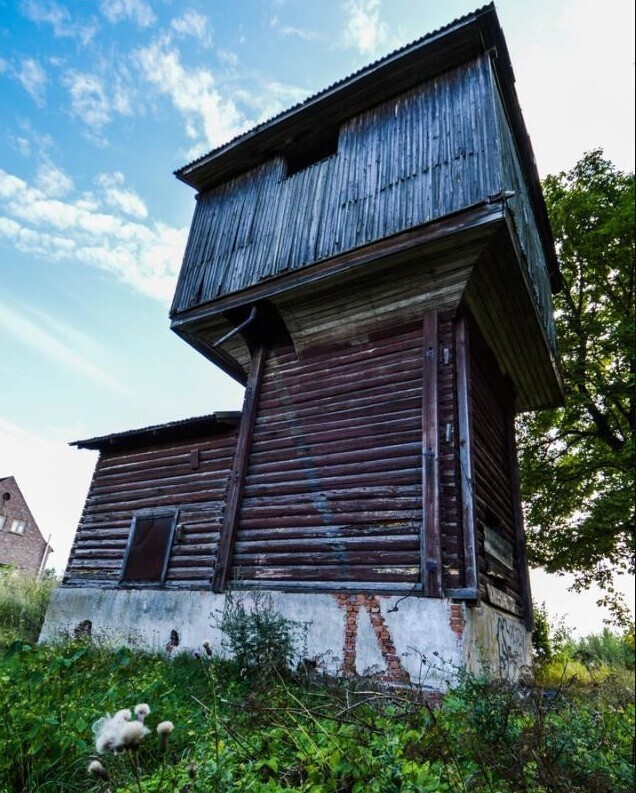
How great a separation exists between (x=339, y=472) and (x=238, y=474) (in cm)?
193

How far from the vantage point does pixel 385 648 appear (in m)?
6.14

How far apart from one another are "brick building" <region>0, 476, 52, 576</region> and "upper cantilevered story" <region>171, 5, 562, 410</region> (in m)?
32.9

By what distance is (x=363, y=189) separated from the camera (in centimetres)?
877

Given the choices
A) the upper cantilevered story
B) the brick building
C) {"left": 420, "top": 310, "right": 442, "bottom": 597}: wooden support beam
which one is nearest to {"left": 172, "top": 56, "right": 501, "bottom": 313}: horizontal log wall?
the upper cantilevered story

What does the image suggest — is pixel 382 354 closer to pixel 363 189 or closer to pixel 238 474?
pixel 363 189

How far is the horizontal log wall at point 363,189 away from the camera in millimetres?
7805

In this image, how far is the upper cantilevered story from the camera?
764 cm

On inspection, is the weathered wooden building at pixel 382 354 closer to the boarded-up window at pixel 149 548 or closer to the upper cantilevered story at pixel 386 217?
the upper cantilevered story at pixel 386 217

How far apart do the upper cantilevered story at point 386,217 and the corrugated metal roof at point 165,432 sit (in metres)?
1.53

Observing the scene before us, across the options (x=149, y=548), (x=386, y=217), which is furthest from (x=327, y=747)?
(x=149, y=548)

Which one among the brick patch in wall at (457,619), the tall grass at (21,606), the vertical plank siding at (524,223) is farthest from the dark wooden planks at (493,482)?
the tall grass at (21,606)

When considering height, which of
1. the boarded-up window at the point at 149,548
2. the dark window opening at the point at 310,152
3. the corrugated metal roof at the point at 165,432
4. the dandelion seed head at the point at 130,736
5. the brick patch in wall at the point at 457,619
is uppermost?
the dark window opening at the point at 310,152

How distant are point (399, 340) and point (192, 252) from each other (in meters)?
5.33

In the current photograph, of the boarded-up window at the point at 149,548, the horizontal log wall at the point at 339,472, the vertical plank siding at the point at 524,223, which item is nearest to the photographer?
the horizontal log wall at the point at 339,472
